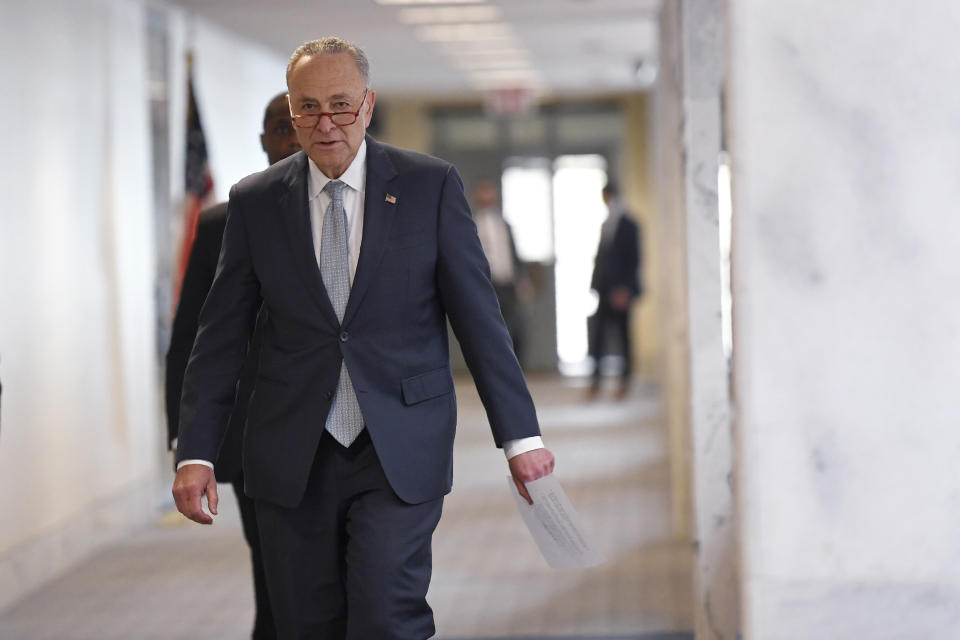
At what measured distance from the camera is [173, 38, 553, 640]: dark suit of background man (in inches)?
120

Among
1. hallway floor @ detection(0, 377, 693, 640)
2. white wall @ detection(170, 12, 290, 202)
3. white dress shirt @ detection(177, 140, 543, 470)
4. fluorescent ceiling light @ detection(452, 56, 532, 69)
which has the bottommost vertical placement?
hallway floor @ detection(0, 377, 693, 640)

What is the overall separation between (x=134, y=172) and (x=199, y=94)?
1.46 meters

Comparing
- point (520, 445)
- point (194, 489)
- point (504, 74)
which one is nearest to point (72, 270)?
point (194, 489)

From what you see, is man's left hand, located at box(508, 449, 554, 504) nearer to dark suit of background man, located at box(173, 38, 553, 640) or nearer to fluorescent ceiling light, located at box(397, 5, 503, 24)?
dark suit of background man, located at box(173, 38, 553, 640)

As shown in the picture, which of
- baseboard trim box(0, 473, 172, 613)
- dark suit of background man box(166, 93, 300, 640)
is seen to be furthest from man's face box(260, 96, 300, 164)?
baseboard trim box(0, 473, 172, 613)

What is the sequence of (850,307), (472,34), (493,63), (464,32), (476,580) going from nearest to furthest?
1. (850,307)
2. (476,580)
3. (464,32)
4. (472,34)
5. (493,63)

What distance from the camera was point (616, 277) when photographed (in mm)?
12984

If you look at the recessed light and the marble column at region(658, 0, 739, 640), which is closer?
the marble column at region(658, 0, 739, 640)

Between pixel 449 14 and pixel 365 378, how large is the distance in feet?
21.5

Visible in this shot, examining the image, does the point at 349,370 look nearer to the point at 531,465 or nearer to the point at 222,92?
the point at 531,465

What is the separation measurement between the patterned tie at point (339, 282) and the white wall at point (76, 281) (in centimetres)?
339

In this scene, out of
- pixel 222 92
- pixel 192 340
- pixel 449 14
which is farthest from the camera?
pixel 222 92

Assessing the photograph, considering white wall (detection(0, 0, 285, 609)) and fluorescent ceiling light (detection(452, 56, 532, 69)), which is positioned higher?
fluorescent ceiling light (detection(452, 56, 532, 69))

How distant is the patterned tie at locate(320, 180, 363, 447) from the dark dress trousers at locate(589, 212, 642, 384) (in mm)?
9695
